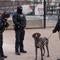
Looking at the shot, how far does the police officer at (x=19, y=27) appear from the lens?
972cm

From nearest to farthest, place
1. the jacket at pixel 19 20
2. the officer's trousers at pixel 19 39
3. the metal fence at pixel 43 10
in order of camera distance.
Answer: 1. the jacket at pixel 19 20
2. the officer's trousers at pixel 19 39
3. the metal fence at pixel 43 10

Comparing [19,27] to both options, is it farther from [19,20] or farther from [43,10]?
[43,10]

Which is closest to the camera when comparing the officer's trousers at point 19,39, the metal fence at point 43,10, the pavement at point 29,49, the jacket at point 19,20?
the pavement at point 29,49

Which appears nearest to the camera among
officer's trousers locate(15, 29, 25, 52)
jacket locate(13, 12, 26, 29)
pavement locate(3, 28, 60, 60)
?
pavement locate(3, 28, 60, 60)

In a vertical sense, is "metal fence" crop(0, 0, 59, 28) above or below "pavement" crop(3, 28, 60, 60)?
above

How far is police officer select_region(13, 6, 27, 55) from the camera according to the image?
9719mm

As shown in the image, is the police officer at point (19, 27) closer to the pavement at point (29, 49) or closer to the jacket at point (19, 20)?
the jacket at point (19, 20)

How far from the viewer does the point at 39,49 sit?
9117 millimetres

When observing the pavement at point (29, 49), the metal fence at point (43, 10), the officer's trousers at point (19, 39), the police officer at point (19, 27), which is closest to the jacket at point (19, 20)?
the police officer at point (19, 27)

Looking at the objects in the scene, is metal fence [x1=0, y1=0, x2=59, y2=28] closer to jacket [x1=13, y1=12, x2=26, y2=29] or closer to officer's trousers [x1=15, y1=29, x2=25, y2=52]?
officer's trousers [x1=15, y1=29, x2=25, y2=52]

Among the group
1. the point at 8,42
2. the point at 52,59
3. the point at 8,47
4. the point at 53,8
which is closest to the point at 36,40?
the point at 52,59

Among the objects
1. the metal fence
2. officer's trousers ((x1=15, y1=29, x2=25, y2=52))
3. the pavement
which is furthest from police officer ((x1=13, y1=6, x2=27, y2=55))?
the metal fence

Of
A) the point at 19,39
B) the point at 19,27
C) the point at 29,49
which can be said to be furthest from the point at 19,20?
the point at 29,49

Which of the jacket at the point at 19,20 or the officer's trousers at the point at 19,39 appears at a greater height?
the jacket at the point at 19,20
